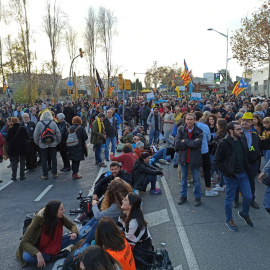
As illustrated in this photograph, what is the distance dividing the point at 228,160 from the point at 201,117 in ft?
10.3

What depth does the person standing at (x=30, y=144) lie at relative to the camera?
9.67m

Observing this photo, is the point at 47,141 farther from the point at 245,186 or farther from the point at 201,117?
the point at 245,186

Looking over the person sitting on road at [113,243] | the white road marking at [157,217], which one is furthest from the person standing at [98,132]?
the person sitting on road at [113,243]

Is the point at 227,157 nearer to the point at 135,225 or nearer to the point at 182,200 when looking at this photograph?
the point at 182,200

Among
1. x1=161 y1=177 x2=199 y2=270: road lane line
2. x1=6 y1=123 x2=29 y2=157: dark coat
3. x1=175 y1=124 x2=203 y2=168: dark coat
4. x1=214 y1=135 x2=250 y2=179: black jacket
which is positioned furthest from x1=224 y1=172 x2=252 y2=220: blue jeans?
x1=6 y1=123 x2=29 y2=157: dark coat

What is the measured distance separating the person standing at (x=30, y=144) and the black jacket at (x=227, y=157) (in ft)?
21.6

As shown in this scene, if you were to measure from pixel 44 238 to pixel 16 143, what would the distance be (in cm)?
501

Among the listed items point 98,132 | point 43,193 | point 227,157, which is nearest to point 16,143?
point 43,193

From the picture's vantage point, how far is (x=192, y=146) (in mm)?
6012

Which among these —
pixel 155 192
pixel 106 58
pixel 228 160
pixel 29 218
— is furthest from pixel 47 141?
pixel 106 58

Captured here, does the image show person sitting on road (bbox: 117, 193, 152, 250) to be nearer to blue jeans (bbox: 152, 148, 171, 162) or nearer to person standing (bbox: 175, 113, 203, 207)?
person standing (bbox: 175, 113, 203, 207)

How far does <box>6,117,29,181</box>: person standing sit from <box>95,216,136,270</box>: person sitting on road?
20.4ft

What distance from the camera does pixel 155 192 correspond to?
7.07 metres

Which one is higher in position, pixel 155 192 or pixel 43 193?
pixel 155 192
